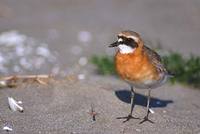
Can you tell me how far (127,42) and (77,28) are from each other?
479 centimetres

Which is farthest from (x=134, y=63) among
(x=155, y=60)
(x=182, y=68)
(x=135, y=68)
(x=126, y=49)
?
(x=182, y=68)

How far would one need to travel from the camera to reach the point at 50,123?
603 cm

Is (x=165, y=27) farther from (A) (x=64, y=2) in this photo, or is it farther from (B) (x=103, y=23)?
(A) (x=64, y=2)

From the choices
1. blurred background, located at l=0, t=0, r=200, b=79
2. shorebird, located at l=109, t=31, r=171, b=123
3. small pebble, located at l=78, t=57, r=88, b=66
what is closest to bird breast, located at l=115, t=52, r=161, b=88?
shorebird, located at l=109, t=31, r=171, b=123

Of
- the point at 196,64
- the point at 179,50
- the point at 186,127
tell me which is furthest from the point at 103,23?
the point at 186,127

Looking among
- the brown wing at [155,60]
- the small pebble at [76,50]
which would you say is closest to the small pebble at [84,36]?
the small pebble at [76,50]

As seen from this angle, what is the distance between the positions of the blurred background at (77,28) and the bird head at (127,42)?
2.65 m

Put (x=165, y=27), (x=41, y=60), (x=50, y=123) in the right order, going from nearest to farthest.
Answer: (x=50, y=123), (x=41, y=60), (x=165, y=27)

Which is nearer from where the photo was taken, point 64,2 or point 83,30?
point 83,30

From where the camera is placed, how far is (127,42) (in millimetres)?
6332

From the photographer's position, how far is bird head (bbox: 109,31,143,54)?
20.5 ft

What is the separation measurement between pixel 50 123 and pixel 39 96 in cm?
95

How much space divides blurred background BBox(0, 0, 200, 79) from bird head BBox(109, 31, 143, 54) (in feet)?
8.69

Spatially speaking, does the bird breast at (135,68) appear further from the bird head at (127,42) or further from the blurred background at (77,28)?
the blurred background at (77,28)
